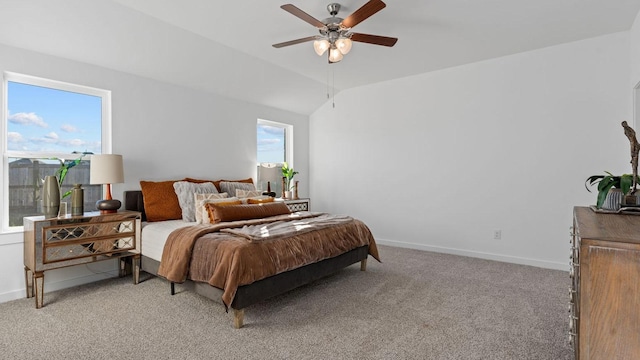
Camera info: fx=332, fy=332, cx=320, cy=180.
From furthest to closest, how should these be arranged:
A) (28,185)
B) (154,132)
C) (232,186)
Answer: (232,186) < (154,132) < (28,185)

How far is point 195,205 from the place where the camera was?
386cm

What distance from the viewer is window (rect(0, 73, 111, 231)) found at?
3164 mm

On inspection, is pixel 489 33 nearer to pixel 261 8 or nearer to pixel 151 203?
pixel 261 8

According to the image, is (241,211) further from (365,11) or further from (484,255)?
(484,255)

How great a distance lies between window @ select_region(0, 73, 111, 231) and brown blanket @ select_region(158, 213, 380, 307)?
60.2 inches

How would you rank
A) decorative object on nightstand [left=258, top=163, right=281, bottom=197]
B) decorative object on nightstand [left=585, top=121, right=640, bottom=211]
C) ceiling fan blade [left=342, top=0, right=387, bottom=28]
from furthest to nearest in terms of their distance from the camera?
decorative object on nightstand [left=258, top=163, right=281, bottom=197]
ceiling fan blade [left=342, top=0, right=387, bottom=28]
decorative object on nightstand [left=585, top=121, right=640, bottom=211]

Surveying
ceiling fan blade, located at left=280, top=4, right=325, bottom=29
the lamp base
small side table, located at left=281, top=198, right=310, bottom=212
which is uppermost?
ceiling fan blade, located at left=280, top=4, right=325, bottom=29

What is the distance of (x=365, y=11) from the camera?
2529 millimetres

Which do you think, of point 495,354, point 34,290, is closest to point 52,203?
point 34,290

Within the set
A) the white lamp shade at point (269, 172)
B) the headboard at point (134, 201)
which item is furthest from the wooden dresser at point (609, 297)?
the white lamp shade at point (269, 172)

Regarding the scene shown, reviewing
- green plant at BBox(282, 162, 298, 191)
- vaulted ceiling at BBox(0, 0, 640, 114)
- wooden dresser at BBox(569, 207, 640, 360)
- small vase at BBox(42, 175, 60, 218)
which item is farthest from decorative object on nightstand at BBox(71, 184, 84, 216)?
wooden dresser at BBox(569, 207, 640, 360)

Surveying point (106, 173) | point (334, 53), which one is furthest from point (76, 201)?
point (334, 53)

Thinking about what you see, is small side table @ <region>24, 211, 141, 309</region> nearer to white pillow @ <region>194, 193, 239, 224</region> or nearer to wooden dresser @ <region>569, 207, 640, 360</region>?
white pillow @ <region>194, 193, 239, 224</region>

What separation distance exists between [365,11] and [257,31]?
1.46 meters
